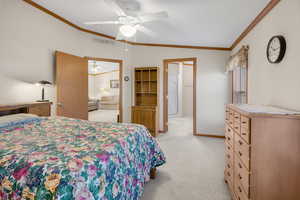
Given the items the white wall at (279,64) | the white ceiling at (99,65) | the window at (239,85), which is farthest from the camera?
the white ceiling at (99,65)

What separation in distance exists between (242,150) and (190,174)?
111 centimetres

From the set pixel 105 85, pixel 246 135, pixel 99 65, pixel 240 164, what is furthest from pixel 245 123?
pixel 105 85

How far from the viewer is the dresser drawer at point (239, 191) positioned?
1441mm

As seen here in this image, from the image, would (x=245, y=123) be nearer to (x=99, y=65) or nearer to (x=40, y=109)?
(x=40, y=109)

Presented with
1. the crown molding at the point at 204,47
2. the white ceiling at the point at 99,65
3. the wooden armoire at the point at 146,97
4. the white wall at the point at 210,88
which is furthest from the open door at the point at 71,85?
the white ceiling at the point at 99,65

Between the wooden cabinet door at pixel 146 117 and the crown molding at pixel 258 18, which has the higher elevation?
the crown molding at pixel 258 18

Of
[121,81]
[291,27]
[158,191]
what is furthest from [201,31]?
[158,191]

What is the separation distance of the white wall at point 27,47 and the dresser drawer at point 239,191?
3.22 m

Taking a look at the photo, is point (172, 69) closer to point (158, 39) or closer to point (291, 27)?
point (158, 39)

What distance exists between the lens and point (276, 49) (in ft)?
6.32

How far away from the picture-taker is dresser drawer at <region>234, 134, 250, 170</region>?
4.49ft

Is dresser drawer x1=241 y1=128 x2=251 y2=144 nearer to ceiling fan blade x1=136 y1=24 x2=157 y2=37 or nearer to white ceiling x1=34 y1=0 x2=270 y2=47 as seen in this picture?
white ceiling x1=34 y1=0 x2=270 y2=47

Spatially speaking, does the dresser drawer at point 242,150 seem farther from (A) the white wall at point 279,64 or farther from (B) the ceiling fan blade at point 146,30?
(B) the ceiling fan blade at point 146,30

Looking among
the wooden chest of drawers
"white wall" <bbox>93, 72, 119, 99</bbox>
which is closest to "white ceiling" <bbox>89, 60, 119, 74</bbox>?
"white wall" <bbox>93, 72, 119, 99</bbox>
